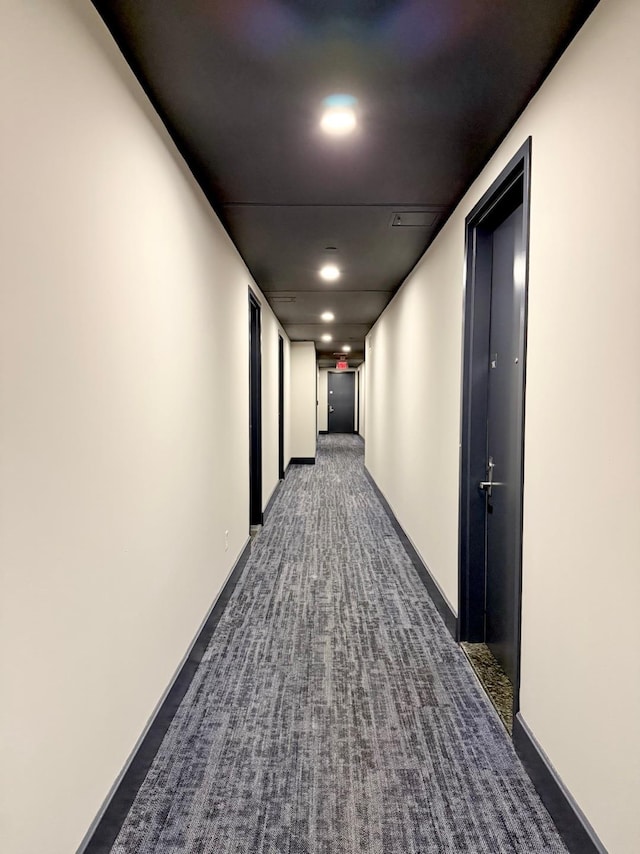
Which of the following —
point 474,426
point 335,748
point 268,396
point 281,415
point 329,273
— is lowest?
point 335,748

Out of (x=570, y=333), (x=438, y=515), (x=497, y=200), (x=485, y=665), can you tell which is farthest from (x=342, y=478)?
(x=570, y=333)

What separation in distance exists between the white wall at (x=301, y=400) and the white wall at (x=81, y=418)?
624cm

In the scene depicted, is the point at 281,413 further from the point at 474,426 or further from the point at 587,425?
the point at 587,425

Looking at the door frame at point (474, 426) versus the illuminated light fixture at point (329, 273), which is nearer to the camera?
the door frame at point (474, 426)

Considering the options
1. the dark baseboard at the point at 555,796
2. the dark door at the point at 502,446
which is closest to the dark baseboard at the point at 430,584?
the dark door at the point at 502,446

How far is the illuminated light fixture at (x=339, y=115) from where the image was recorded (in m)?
1.58

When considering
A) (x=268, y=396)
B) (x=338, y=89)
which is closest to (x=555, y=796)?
(x=338, y=89)

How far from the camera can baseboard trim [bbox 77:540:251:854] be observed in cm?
119

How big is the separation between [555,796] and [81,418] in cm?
158

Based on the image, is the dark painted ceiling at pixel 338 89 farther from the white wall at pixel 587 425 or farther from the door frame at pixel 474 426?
the door frame at pixel 474 426

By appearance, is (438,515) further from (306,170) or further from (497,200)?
(306,170)

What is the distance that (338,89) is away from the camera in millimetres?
1519

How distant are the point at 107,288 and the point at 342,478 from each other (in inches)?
232

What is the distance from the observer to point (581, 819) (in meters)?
1.18
